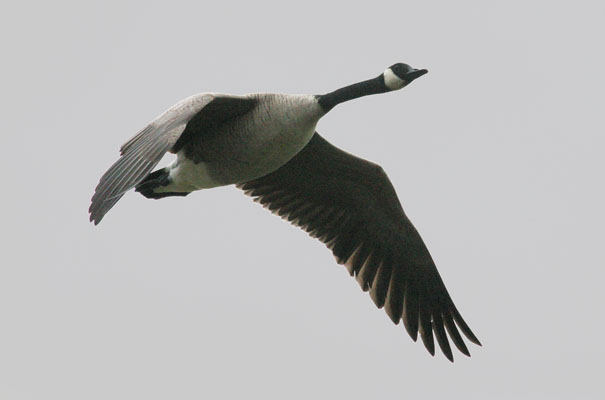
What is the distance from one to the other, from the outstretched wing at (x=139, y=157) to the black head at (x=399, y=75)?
2255 millimetres

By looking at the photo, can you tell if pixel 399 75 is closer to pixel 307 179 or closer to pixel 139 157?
pixel 307 179

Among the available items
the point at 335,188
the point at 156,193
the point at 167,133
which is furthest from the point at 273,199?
the point at 167,133

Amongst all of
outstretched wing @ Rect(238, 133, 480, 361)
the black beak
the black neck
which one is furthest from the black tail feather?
the black beak

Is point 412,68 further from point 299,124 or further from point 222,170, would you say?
point 222,170

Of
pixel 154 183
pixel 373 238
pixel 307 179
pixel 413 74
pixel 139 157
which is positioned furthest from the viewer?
pixel 373 238

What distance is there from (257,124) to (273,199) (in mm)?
2442

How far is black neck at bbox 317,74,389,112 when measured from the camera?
439 inches

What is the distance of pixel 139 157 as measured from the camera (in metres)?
9.96

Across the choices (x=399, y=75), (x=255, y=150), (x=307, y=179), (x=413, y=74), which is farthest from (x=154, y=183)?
(x=413, y=74)

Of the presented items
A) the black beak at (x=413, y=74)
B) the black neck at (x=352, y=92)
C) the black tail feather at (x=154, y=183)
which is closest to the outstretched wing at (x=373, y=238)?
the black tail feather at (x=154, y=183)

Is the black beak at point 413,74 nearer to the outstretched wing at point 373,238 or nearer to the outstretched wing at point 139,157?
the outstretched wing at point 373,238

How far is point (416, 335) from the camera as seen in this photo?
13609 mm

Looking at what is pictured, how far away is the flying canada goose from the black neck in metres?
0.01

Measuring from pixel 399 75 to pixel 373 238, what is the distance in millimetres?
2986
